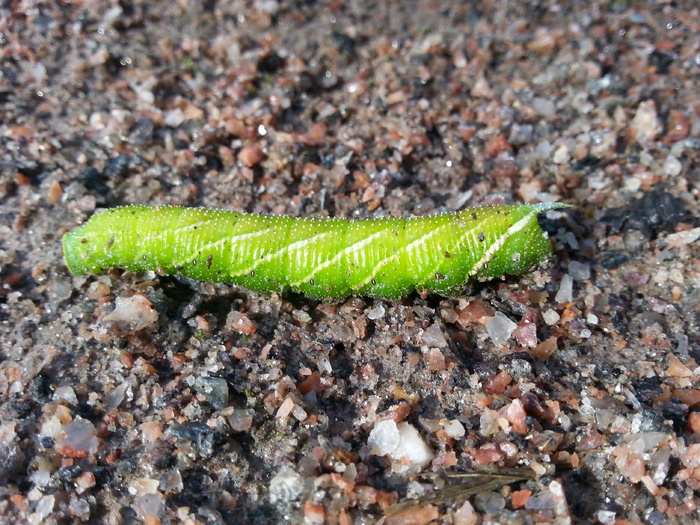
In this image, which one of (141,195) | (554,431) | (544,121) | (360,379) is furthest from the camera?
(544,121)

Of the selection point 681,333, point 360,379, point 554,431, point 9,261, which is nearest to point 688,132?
point 681,333

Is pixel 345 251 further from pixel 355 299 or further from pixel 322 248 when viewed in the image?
pixel 355 299

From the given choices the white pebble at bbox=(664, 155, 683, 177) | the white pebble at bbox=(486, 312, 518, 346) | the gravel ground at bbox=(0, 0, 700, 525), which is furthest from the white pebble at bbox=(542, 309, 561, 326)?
the white pebble at bbox=(664, 155, 683, 177)

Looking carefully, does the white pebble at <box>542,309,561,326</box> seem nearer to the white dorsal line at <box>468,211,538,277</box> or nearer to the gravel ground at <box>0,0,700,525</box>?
the gravel ground at <box>0,0,700,525</box>

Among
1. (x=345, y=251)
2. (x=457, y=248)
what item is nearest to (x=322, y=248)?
(x=345, y=251)

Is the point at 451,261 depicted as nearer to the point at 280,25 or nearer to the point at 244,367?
the point at 244,367

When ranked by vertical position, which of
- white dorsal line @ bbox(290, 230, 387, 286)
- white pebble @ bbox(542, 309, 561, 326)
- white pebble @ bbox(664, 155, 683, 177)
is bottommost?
white pebble @ bbox(542, 309, 561, 326)

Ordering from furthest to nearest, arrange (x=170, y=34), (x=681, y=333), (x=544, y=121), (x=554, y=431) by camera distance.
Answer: (x=170, y=34) < (x=544, y=121) < (x=681, y=333) < (x=554, y=431)
